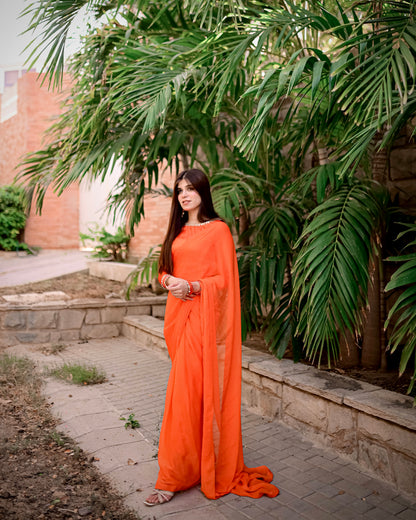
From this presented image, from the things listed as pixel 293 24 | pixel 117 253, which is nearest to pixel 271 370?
pixel 293 24

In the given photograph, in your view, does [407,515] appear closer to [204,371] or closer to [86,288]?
[204,371]

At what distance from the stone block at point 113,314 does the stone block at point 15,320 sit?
1.02 m

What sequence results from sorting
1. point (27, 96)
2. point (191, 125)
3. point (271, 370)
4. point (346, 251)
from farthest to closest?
1. point (27, 96)
2. point (191, 125)
3. point (271, 370)
4. point (346, 251)

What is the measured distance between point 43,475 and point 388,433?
2.01m

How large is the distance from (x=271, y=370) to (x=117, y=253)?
19.4 ft

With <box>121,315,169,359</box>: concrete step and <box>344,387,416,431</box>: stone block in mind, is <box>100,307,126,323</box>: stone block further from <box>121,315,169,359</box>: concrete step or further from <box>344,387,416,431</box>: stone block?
<box>344,387,416,431</box>: stone block

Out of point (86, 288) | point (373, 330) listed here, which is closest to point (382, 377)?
point (373, 330)

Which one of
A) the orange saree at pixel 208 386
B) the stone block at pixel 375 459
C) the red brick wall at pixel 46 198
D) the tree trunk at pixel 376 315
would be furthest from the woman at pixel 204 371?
the red brick wall at pixel 46 198

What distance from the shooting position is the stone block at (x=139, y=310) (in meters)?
6.61

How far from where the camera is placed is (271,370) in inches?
139

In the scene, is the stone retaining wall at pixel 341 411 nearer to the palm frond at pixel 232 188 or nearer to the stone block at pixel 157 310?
the palm frond at pixel 232 188

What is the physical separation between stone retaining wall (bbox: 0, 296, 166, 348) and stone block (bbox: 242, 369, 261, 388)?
3.03m

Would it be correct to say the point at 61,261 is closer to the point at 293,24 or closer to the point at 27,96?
the point at 27,96

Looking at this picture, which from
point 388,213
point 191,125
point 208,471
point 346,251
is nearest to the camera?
point 208,471
